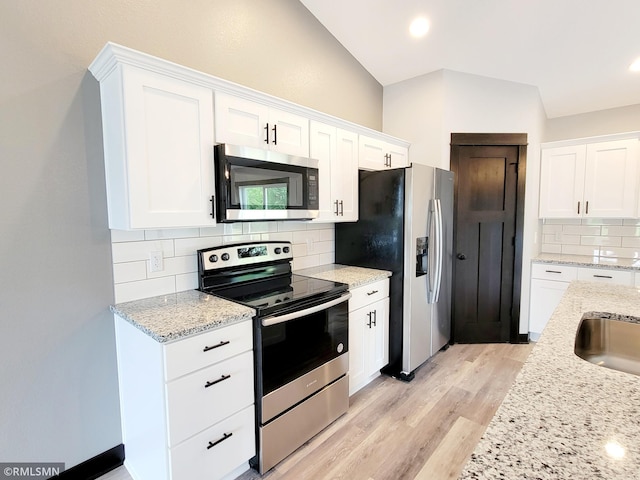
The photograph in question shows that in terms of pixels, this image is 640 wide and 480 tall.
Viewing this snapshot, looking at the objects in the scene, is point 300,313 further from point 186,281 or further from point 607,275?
point 607,275

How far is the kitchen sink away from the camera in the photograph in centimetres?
131

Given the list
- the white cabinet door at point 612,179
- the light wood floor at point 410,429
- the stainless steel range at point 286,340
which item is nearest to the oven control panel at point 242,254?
the stainless steel range at point 286,340

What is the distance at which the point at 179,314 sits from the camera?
5.32 feet

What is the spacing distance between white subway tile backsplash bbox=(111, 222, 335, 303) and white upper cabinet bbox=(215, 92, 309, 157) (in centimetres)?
61

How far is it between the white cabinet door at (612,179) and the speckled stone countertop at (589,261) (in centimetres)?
48

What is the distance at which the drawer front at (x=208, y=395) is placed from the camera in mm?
1439

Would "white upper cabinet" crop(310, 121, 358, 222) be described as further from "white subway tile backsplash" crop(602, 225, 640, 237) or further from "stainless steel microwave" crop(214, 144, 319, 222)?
"white subway tile backsplash" crop(602, 225, 640, 237)

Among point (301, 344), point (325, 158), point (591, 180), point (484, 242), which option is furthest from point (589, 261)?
point (301, 344)

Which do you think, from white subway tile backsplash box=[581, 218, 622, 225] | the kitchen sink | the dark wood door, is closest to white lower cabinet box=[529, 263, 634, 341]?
the dark wood door

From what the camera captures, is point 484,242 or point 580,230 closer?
point 484,242

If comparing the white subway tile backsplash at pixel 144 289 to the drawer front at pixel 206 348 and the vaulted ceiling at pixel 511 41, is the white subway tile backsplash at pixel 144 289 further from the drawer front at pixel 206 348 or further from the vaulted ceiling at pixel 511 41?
the vaulted ceiling at pixel 511 41

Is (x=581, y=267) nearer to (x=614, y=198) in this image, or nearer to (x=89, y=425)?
(x=614, y=198)

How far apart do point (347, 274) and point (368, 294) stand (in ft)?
0.79

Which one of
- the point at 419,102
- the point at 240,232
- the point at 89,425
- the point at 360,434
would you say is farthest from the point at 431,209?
the point at 89,425
